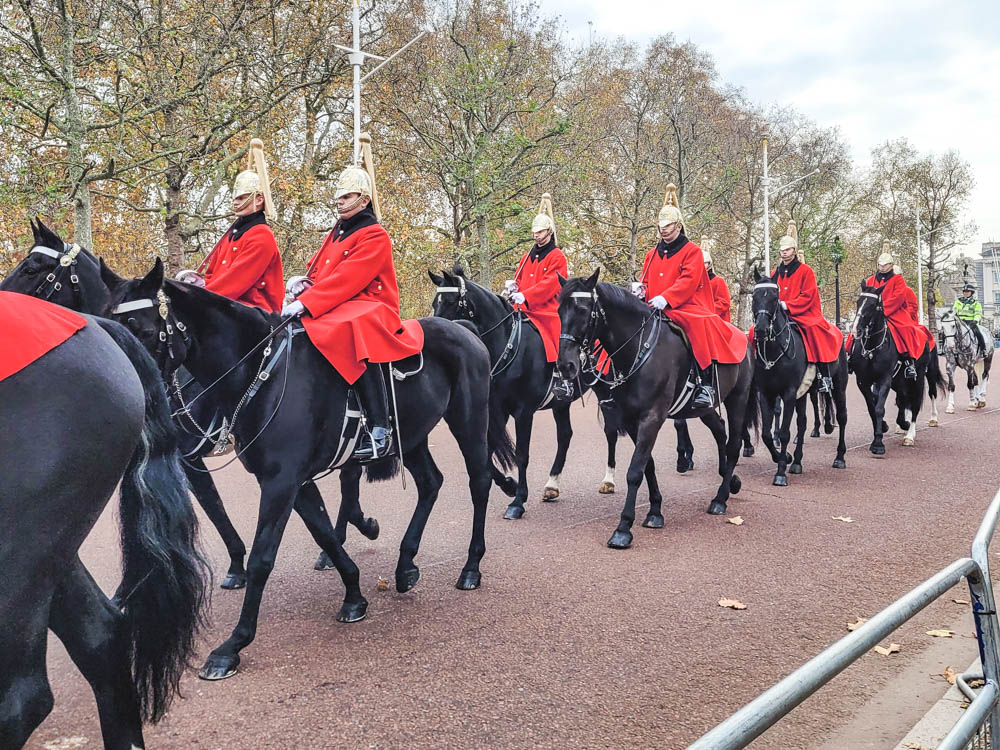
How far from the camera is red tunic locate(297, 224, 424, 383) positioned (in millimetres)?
4359

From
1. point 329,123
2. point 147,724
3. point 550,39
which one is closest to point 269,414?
point 147,724

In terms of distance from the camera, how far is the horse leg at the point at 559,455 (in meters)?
7.52

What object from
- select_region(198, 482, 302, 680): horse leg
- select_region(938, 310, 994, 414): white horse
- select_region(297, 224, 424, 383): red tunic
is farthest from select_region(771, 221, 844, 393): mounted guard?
select_region(198, 482, 302, 680): horse leg

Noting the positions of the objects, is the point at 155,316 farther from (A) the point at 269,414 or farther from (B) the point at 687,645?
(B) the point at 687,645

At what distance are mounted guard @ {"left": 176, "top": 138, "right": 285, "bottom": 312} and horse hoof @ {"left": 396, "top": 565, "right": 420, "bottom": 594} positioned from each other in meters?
1.85

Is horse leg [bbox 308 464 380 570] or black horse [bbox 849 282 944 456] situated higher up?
black horse [bbox 849 282 944 456]

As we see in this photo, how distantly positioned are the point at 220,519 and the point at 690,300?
4.31 meters

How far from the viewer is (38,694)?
2.29m

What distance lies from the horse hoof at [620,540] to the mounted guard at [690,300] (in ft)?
5.44

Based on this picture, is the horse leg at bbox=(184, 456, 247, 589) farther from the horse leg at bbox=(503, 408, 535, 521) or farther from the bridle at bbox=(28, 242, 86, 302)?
the horse leg at bbox=(503, 408, 535, 521)

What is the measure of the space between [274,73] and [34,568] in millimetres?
15535

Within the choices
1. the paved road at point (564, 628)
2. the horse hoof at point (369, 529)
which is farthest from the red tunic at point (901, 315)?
the horse hoof at point (369, 529)

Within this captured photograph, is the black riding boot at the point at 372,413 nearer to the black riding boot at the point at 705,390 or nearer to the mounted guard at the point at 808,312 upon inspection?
the black riding boot at the point at 705,390

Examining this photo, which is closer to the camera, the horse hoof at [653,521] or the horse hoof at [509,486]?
the horse hoof at [653,521]
